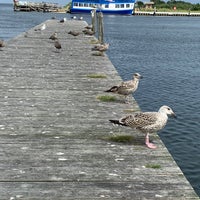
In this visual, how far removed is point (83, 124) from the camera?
1014 centimetres

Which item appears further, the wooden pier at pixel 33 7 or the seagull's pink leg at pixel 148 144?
the wooden pier at pixel 33 7

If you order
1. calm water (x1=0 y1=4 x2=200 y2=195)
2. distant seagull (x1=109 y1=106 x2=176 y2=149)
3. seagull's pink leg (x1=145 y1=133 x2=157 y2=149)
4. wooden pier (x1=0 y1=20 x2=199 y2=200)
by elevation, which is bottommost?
calm water (x1=0 y1=4 x2=200 y2=195)

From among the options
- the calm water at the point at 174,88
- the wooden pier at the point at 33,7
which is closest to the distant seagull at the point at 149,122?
the calm water at the point at 174,88

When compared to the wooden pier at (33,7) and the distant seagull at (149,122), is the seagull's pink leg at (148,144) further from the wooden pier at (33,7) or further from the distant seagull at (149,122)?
the wooden pier at (33,7)

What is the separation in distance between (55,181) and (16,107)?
16.5 ft

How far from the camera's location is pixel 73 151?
27.3 feet

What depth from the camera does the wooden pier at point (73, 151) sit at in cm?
667

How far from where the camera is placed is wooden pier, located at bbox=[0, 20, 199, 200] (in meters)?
6.67

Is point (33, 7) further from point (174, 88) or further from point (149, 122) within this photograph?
point (149, 122)

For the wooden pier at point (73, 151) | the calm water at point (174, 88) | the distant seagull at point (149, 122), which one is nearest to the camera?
the wooden pier at point (73, 151)

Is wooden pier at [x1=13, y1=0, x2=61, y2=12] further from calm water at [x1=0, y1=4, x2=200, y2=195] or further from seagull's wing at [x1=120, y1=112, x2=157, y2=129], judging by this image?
seagull's wing at [x1=120, y1=112, x2=157, y2=129]

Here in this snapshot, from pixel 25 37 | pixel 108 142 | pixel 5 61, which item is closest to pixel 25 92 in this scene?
pixel 108 142

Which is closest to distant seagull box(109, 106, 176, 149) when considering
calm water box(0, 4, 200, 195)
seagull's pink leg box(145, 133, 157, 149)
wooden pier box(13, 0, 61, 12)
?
seagull's pink leg box(145, 133, 157, 149)

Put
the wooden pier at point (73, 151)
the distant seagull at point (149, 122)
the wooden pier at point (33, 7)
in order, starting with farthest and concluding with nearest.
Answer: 1. the wooden pier at point (33, 7)
2. the distant seagull at point (149, 122)
3. the wooden pier at point (73, 151)
